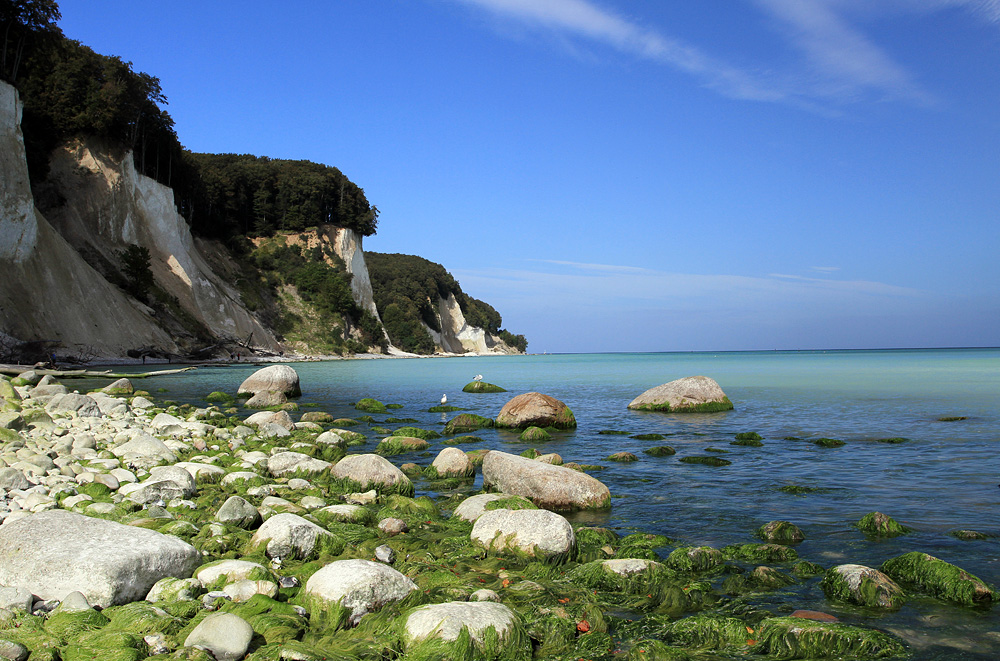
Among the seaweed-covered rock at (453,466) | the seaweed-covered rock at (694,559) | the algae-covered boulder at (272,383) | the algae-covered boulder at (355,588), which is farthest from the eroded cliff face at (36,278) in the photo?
the seaweed-covered rock at (694,559)

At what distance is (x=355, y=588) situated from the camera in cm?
516

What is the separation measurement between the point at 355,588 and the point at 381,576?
244 millimetres

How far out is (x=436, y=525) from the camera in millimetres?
7934

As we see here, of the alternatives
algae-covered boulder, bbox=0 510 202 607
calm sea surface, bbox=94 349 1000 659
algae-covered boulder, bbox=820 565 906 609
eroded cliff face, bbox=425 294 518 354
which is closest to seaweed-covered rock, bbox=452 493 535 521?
calm sea surface, bbox=94 349 1000 659

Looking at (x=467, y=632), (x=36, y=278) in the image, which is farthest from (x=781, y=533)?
(x=36, y=278)

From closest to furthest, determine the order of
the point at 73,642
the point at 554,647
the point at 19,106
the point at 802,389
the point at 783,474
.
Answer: the point at 73,642
the point at 554,647
the point at 783,474
the point at 802,389
the point at 19,106

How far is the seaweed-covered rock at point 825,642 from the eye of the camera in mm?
4738

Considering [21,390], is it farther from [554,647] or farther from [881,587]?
[881,587]

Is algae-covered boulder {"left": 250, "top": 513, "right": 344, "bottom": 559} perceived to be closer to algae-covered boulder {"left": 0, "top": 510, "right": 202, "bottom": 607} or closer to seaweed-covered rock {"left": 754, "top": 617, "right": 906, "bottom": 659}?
algae-covered boulder {"left": 0, "top": 510, "right": 202, "bottom": 607}

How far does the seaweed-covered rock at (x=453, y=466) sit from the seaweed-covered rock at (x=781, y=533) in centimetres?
517

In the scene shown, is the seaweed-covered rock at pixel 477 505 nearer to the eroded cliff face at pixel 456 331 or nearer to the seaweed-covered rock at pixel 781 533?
the seaweed-covered rock at pixel 781 533

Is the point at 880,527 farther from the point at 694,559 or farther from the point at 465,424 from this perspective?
the point at 465,424

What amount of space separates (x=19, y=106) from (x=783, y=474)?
47.9 meters

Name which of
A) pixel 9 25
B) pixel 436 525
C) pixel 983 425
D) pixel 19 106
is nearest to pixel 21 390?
pixel 436 525
